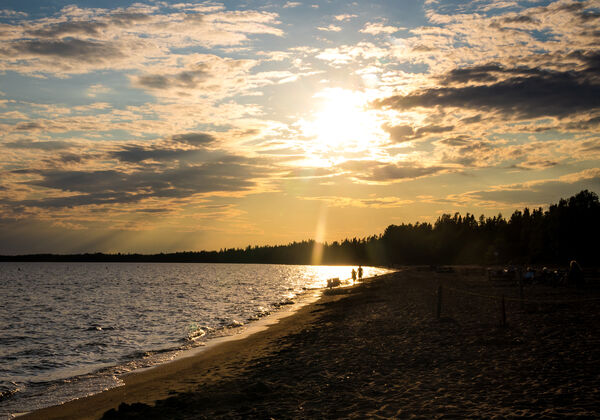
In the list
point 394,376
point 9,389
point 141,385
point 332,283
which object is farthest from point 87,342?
point 332,283

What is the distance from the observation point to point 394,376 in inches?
562

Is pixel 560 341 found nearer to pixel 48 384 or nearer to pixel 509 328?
pixel 509 328

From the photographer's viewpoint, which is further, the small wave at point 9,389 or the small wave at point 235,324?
the small wave at point 235,324

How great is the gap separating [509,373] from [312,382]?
20.1ft

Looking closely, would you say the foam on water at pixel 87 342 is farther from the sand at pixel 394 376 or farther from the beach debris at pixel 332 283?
the beach debris at pixel 332 283

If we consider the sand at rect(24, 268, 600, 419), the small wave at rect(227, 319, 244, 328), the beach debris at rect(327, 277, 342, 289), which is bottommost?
the beach debris at rect(327, 277, 342, 289)

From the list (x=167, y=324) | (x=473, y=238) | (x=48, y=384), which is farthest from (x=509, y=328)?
(x=473, y=238)

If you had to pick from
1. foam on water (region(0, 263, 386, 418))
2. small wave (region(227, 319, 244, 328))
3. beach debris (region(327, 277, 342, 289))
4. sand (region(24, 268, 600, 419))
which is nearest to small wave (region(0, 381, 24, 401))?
foam on water (region(0, 263, 386, 418))

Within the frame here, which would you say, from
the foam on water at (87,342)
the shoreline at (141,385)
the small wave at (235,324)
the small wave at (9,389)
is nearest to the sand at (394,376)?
the shoreline at (141,385)

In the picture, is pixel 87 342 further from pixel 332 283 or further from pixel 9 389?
pixel 332 283

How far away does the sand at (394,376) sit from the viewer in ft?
36.9

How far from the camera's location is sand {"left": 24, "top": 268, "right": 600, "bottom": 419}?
11242 millimetres

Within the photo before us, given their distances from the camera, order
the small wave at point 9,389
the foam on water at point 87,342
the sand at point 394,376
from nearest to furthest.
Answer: the sand at point 394,376, the small wave at point 9,389, the foam on water at point 87,342

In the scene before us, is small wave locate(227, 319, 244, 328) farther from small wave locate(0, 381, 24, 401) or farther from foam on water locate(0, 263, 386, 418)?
small wave locate(0, 381, 24, 401)
